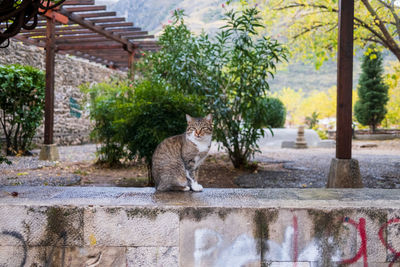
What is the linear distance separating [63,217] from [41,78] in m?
6.30

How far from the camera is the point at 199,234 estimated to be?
204 cm

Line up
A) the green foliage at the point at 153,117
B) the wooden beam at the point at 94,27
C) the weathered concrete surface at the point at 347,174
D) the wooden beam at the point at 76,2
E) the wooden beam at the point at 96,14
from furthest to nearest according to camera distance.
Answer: the wooden beam at the point at 96,14 → the wooden beam at the point at 94,27 → the wooden beam at the point at 76,2 → the green foliage at the point at 153,117 → the weathered concrete surface at the point at 347,174

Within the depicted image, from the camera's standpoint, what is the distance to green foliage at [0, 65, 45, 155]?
6.75 meters

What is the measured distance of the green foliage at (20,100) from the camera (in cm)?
675

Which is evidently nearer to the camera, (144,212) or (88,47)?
(144,212)

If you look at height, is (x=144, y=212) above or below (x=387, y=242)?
above

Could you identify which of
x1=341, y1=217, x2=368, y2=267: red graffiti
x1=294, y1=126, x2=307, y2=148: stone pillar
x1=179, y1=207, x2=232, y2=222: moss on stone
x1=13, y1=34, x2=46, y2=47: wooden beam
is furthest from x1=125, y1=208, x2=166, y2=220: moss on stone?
x1=13, y1=34, x2=46, y2=47: wooden beam

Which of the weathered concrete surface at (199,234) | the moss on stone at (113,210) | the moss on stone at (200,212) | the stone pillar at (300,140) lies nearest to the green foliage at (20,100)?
the weathered concrete surface at (199,234)

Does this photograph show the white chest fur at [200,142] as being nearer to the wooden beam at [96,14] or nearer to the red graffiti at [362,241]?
the red graffiti at [362,241]

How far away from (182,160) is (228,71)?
144 inches

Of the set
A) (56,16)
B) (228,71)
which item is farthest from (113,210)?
(56,16)

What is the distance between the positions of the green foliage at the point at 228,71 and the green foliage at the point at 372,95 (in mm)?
12278

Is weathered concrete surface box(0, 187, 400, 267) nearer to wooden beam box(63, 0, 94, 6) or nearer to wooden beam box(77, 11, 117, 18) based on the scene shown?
wooden beam box(63, 0, 94, 6)

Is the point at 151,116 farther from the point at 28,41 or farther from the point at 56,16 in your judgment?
the point at 28,41
